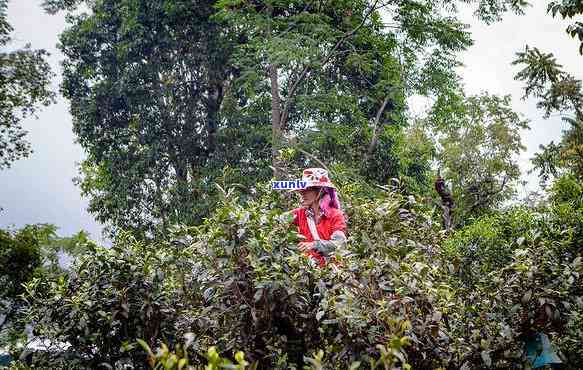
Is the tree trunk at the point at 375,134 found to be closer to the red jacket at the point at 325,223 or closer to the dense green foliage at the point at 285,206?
the dense green foliage at the point at 285,206

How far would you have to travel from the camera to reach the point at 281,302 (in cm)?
300

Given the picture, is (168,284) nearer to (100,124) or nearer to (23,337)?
(23,337)

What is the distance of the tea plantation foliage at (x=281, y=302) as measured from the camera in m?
2.90

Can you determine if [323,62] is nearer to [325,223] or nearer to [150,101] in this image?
[150,101]

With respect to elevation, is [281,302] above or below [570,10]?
below

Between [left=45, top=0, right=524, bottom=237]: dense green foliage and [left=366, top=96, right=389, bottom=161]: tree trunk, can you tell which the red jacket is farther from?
[left=366, top=96, right=389, bottom=161]: tree trunk

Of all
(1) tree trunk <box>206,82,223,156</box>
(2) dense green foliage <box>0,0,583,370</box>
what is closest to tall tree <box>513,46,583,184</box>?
(2) dense green foliage <box>0,0,583,370</box>

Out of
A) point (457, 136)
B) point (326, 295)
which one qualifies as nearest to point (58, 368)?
point (326, 295)

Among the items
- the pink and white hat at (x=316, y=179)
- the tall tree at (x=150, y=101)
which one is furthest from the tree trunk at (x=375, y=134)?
the pink and white hat at (x=316, y=179)

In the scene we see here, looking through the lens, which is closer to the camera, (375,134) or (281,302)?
(281,302)

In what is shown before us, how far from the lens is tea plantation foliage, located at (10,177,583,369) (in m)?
2.90

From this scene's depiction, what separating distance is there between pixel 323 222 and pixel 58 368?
230 centimetres

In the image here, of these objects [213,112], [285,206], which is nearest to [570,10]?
[285,206]

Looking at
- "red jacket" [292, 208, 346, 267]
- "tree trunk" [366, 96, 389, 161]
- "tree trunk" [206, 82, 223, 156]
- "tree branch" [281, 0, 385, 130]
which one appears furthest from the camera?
"tree trunk" [206, 82, 223, 156]
